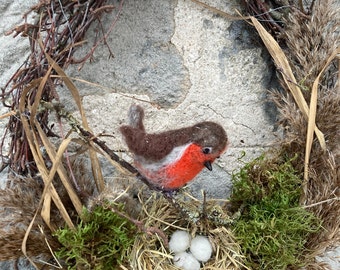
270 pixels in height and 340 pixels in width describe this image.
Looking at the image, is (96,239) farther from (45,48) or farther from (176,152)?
(45,48)

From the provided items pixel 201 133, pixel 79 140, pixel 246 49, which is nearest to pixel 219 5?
pixel 246 49

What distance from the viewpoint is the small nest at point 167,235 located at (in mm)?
1124

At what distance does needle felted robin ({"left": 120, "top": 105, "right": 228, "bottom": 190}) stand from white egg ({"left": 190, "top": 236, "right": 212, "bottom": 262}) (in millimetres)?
117

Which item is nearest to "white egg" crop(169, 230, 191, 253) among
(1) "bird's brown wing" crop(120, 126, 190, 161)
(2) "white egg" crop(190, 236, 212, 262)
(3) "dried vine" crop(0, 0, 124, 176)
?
(2) "white egg" crop(190, 236, 212, 262)

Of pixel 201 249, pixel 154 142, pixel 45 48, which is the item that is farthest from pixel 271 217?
pixel 45 48

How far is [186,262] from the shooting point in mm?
1119

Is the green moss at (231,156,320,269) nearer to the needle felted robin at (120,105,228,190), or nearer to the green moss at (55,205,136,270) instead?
the needle felted robin at (120,105,228,190)

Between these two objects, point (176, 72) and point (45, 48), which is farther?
point (176, 72)

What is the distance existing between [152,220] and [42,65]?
376 mm

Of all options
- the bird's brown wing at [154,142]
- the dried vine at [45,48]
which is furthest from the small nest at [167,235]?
the dried vine at [45,48]

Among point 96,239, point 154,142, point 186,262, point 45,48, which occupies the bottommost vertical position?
point 186,262

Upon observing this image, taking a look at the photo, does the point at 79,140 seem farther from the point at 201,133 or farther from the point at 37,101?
the point at 201,133

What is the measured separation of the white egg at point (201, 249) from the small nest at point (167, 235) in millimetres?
17

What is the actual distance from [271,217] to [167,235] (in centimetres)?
21
